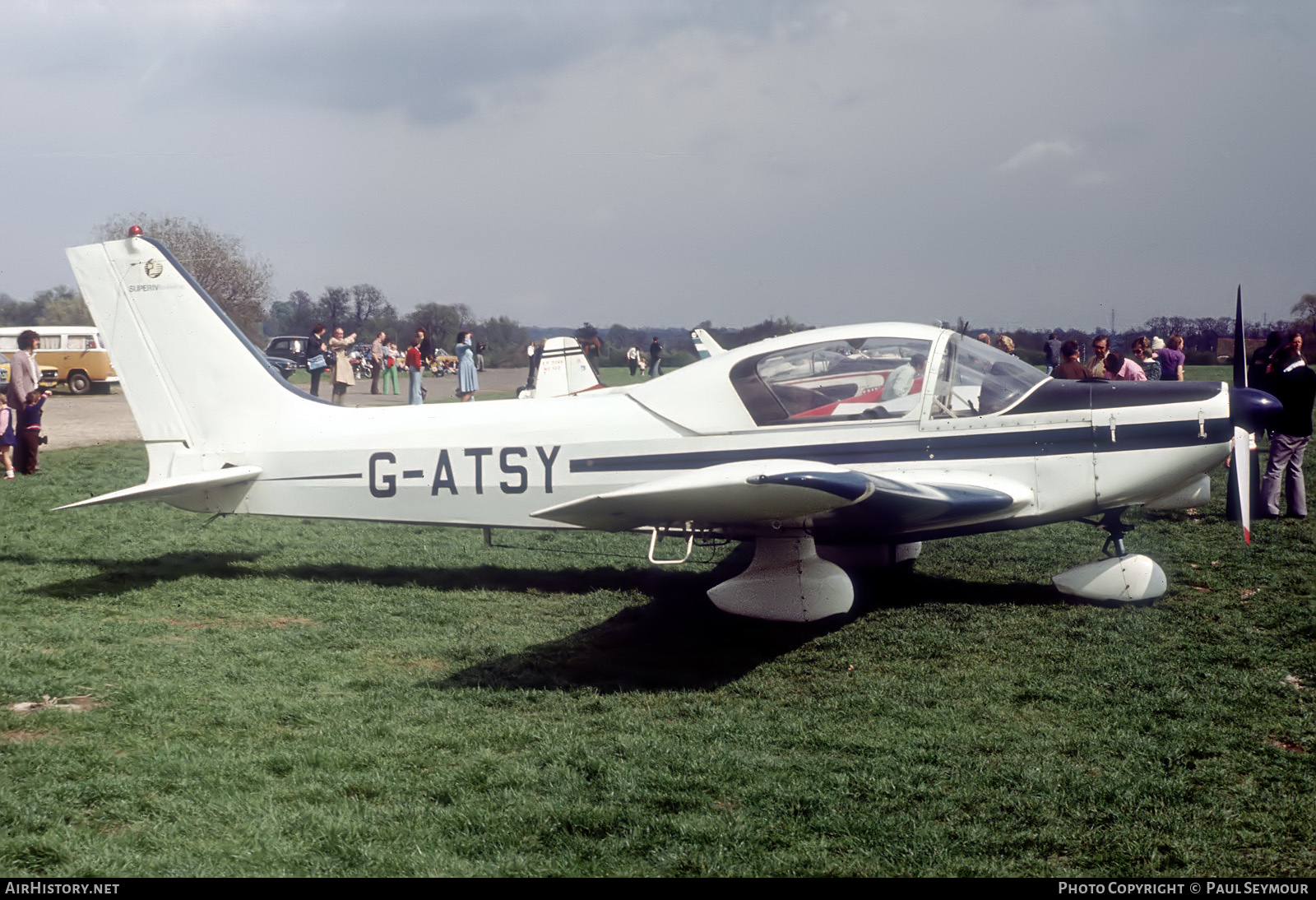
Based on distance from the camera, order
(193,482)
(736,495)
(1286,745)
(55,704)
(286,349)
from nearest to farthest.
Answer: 1. (1286,745)
2. (736,495)
3. (55,704)
4. (193,482)
5. (286,349)

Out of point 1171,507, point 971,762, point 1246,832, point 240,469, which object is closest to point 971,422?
point 1171,507

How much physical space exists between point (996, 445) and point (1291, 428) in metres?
4.98

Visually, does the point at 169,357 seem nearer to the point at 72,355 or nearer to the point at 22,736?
the point at 22,736

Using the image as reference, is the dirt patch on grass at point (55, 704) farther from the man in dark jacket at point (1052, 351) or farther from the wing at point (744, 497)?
the man in dark jacket at point (1052, 351)

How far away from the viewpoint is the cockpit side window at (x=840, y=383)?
282 inches

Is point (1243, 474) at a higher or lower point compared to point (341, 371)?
lower

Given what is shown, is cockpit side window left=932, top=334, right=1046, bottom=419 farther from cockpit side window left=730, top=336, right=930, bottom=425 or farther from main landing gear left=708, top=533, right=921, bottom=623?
main landing gear left=708, top=533, right=921, bottom=623

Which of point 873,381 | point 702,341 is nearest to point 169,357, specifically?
point 873,381

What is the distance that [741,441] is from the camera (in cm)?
723

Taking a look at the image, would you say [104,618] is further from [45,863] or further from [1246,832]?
[1246,832]

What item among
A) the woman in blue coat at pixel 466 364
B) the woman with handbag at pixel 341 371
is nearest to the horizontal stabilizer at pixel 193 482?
the woman with handbag at pixel 341 371

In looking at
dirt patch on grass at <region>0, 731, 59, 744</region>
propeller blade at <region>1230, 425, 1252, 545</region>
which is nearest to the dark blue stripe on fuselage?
propeller blade at <region>1230, 425, 1252, 545</region>

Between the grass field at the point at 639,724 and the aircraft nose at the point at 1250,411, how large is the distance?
1.33 meters

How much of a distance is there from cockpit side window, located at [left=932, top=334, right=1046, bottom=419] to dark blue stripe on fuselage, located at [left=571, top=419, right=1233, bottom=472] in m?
0.18
